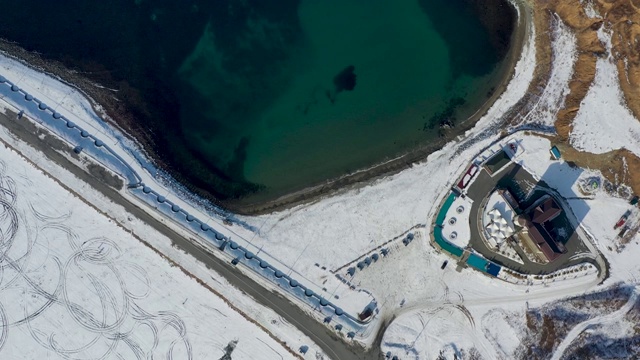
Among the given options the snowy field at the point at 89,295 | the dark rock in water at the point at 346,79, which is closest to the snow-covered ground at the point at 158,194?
the snowy field at the point at 89,295

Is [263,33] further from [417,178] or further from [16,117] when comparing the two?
[16,117]

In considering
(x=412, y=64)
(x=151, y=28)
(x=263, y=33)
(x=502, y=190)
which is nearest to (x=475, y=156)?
(x=502, y=190)

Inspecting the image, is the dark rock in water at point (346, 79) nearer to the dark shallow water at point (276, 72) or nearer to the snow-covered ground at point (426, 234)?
the dark shallow water at point (276, 72)

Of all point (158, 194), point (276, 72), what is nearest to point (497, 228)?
point (276, 72)

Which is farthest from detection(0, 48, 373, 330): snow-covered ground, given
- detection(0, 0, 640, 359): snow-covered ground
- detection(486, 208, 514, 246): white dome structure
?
detection(486, 208, 514, 246): white dome structure

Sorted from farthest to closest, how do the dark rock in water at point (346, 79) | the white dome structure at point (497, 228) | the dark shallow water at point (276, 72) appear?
the dark rock in water at point (346, 79) < the dark shallow water at point (276, 72) < the white dome structure at point (497, 228)

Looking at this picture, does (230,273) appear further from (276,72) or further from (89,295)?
(276,72)
